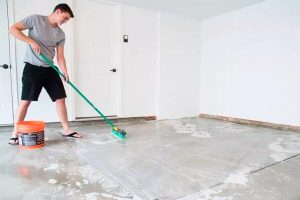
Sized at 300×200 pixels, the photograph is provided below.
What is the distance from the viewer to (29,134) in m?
2.16

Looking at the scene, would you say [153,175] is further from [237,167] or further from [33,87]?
[33,87]

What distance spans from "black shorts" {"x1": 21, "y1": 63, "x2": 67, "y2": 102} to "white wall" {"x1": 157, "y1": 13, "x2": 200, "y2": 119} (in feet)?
7.01

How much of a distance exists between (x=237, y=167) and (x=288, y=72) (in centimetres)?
226

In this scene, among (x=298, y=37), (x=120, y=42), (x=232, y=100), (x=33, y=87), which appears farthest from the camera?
(x=232, y=100)

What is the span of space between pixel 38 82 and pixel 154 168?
5.11 feet

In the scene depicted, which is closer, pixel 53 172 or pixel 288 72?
pixel 53 172

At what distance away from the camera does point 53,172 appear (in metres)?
1.66

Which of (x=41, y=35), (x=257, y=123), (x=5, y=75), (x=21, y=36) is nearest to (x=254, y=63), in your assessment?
(x=257, y=123)

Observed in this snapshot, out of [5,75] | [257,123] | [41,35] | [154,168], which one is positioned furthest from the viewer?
[257,123]

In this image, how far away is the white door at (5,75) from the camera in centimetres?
291

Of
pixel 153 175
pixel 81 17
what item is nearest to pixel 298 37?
pixel 153 175

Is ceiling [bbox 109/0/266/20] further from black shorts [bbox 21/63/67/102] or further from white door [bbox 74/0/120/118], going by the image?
black shorts [bbox 21/63/67/102]

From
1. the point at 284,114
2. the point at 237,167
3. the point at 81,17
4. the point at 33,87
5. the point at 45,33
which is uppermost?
the point at 81,17

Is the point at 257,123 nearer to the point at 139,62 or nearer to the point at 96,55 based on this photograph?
the point at 139,62
